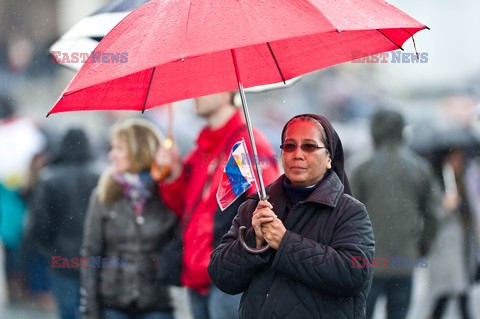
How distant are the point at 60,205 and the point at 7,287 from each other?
2.89 m

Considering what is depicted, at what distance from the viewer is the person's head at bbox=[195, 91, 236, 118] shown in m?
5.16

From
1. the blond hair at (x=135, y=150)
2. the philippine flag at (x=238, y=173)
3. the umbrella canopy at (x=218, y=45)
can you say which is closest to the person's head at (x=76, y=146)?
the blond hair at (x=135, y=150)

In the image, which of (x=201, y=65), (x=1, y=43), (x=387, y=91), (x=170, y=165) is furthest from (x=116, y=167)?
(x=387, y=91)

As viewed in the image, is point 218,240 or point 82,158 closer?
point 218,240

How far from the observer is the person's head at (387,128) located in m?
6.16

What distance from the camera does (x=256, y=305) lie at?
3486 mm

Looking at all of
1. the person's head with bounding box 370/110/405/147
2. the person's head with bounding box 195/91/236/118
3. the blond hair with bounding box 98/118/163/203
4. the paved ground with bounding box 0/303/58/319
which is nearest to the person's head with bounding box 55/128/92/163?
the blond hair with bounding box 98/118/163/203

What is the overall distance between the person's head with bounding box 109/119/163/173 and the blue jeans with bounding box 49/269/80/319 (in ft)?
3.28

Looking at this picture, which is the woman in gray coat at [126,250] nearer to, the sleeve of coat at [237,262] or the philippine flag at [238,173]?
the philippine flag at [238,173]

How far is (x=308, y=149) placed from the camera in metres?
3.53

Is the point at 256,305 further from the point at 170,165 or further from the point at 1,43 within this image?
the point at 1,43

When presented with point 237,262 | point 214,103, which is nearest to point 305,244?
point 237,262

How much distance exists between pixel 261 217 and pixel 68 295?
3.18m

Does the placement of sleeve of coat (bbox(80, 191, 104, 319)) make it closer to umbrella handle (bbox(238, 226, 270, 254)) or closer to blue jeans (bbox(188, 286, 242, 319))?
blue jeans (bbox(188, 286, 242, 319))
